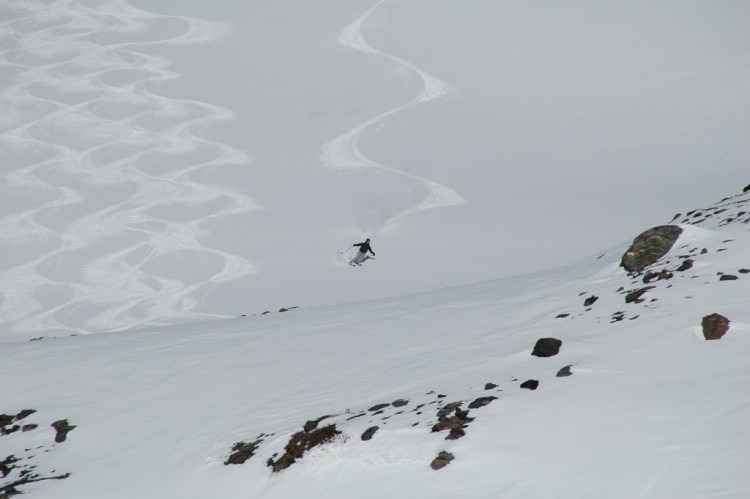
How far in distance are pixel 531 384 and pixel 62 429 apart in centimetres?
880

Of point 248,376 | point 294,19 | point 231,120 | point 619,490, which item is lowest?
point 619,490

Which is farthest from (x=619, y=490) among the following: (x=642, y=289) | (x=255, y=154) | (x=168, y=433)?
(x=255, y=154)

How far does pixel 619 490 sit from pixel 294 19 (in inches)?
2324

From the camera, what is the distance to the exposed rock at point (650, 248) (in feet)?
49.6

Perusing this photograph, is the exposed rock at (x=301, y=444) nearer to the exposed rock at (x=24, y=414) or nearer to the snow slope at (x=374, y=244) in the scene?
the snow slope at (x=374, y=244)

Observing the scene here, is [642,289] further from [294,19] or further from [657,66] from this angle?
[294,19]

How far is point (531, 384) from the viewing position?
34.0 feet

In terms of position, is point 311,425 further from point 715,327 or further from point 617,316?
point 715,327

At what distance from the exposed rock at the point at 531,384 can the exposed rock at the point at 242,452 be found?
4.05m

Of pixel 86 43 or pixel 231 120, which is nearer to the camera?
pixel 231 120

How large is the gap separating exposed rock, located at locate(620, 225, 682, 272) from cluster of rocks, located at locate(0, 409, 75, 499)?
11050 millimetres

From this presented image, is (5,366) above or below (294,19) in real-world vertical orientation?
below

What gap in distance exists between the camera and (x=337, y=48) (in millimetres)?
57188

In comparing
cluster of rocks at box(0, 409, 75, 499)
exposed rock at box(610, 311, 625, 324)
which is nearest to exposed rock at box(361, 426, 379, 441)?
exposed rock at box(610, 311, 625, 324)
